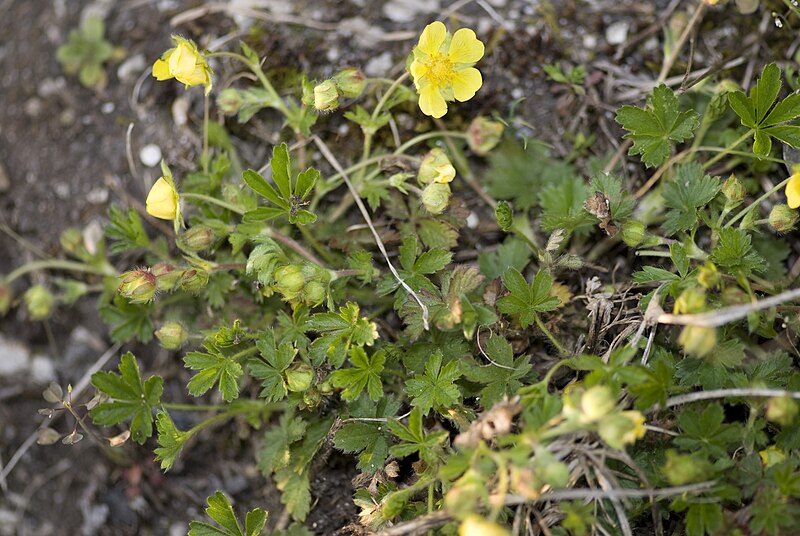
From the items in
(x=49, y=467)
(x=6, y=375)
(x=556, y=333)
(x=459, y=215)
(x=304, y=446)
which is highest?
(x=459, y=215)

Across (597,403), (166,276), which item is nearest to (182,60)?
(166,276)

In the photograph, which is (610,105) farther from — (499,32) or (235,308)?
(235,308)

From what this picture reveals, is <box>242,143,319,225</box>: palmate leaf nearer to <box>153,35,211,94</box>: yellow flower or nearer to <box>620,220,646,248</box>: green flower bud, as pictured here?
<box>153,35,211,94</box>: yellow flower

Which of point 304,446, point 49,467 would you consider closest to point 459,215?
point 304,446

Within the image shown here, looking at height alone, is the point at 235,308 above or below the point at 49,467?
above

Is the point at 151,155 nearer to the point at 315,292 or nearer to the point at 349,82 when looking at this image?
the point at 349,82

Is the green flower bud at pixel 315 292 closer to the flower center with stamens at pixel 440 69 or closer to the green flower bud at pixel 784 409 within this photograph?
A: the flower center with stamens at pixel 440 69
